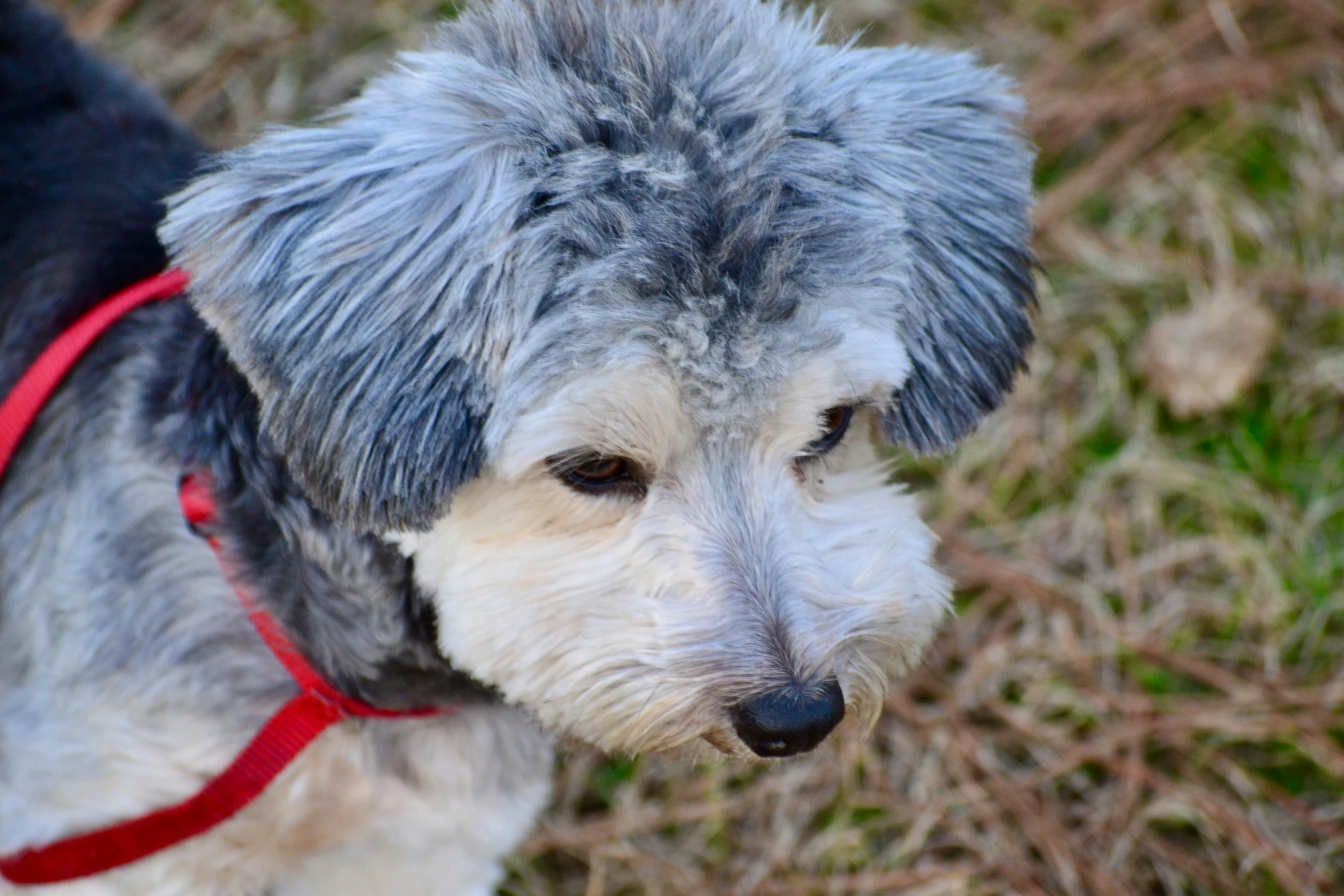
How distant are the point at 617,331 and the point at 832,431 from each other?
0.54 m

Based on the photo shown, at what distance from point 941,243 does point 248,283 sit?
1.19 m

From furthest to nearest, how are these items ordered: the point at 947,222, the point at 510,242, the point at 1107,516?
the point at 1107,516, the point at 947,222, the point at 510,242

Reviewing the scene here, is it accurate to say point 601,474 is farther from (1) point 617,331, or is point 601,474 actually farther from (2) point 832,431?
(2) point 832,431

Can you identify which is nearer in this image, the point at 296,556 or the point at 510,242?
the point at 510,242

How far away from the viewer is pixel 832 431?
2.17 m

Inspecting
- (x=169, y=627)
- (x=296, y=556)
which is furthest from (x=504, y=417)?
(x=169, y=627)

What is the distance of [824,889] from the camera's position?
3189mm

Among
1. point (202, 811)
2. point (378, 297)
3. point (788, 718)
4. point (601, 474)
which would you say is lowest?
point (202, 811)

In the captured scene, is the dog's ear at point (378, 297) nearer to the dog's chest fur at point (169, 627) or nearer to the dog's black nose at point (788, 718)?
the dog's chest fur at point (169, 627)

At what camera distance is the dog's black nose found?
1.90 metres

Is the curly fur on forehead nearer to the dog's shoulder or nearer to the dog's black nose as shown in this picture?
the dog's black nose

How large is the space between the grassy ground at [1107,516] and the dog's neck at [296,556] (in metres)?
1.26

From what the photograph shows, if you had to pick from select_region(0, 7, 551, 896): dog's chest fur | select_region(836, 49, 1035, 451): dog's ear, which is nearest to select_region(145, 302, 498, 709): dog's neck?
select_region(0, 7, 551, 896): dog's chest fur

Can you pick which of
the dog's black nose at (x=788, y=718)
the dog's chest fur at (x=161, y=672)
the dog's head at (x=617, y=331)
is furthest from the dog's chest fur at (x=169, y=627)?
the dog's black nose at (x=788, y=718)
